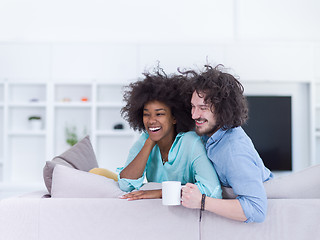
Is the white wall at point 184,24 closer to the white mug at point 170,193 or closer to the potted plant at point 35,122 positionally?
the potted plant at point 35,122

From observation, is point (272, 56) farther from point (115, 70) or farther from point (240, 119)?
point (240, 119)

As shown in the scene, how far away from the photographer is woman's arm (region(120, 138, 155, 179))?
5.70ft

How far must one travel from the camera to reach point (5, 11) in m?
5.02

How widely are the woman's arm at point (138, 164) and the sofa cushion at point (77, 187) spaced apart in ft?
0.82

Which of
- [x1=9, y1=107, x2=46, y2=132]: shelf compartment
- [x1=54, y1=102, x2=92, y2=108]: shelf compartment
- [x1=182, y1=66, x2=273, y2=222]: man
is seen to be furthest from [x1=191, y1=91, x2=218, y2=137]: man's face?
[x1=9, y1=107, x2=46, y2=132]: shelf compartment

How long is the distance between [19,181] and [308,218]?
4311 millimetres

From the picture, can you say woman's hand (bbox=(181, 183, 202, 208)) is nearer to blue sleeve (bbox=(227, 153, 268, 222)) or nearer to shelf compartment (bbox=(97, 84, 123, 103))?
blue sleeve (bbox=(227, 153, 268, 222))

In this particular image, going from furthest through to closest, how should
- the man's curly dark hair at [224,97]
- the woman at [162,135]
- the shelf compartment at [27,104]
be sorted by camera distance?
the shelf compartment at [27,104]
the woman at [162,135]
the man's curly dark hair at [224,97]

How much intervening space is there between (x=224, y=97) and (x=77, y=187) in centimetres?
73

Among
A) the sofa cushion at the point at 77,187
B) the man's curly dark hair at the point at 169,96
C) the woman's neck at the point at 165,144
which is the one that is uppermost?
the man's curly dark hair at the point at 169,96

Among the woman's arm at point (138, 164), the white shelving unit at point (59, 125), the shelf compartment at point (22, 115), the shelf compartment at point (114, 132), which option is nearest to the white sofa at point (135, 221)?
the woman's arm at point (138, 164)

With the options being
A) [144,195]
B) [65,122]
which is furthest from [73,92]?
[144,195]

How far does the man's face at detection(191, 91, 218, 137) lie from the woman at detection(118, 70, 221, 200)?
0.08 meters

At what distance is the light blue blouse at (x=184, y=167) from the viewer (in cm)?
142
